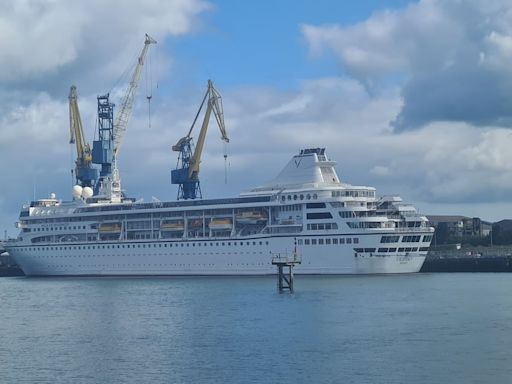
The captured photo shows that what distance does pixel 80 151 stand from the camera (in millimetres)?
103438

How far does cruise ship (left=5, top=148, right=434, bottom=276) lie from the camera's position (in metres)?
76.4

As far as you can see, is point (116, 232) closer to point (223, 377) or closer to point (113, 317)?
point (113, 317)

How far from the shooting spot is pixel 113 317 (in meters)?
50.8

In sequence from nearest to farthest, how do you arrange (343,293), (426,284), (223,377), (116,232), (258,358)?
(223,377) < (258,358) < (343,293) < (426,284) < (116,232)

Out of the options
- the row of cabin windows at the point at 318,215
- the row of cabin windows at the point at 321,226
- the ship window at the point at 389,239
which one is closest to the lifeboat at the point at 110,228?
the row of cabin windows at the point at 318,215

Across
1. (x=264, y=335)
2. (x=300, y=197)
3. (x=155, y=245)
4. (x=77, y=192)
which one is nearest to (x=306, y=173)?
(x=300, y=197)

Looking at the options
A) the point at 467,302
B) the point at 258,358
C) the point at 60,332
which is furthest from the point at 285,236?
the point at 258,358

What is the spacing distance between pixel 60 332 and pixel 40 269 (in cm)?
5190

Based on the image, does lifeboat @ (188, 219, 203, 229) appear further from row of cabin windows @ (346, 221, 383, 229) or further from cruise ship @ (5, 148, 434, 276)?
row of cabin windows @ (346, 221, 383, 229)

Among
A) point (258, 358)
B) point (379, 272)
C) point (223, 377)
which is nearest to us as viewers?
point (223, 377)

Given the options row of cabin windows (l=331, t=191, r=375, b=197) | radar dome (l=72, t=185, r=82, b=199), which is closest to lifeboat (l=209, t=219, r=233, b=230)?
row of cabin windows (l=331, t=191, r=375, b=197)

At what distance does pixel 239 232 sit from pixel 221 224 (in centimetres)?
186

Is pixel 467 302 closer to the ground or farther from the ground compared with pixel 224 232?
closer to the ground

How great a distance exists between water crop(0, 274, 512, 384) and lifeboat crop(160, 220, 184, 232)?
63.9 ft
